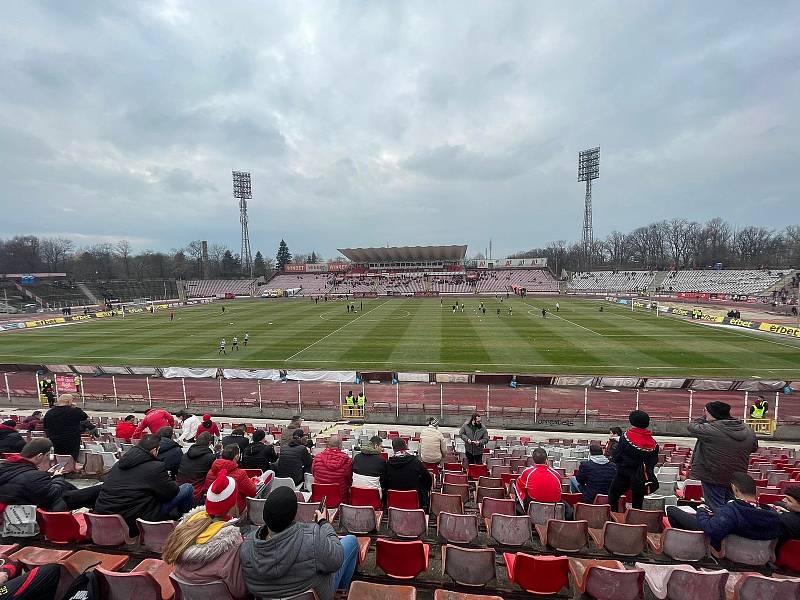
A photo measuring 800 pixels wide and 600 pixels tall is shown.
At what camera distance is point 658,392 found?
70.3 feet

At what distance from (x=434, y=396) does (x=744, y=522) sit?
711 inches

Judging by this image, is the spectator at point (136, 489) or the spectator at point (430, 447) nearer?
the spectator at point (136, 489)

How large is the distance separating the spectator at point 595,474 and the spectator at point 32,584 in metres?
6.28

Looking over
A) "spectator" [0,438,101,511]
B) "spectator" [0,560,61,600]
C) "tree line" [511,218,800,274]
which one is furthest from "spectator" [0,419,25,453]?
"tree line" [511,218,800,274]

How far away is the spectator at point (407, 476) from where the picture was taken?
225 inches

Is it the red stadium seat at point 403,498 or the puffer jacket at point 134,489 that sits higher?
the puffer jacket at point 134,489

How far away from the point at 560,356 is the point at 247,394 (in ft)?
72.1

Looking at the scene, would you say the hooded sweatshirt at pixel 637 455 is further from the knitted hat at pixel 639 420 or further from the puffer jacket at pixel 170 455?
the puffer jacket at pixel 170 455

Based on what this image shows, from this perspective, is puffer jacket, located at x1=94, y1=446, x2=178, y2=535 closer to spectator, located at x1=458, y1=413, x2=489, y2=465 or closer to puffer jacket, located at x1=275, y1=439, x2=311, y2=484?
puffer jacket, located at x1=275, y1=439, x2=311, y2=484

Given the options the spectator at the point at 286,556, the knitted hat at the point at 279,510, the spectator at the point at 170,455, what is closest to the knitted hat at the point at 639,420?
the spectator at the point at 286,556

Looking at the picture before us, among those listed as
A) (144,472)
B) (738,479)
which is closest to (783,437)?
(738,479)

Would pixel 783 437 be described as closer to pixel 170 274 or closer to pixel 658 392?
pixel 658 392

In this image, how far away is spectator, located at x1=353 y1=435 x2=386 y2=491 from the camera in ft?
18.9

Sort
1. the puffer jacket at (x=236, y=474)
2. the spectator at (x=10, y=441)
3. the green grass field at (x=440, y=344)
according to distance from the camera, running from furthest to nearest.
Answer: the green grass field at (x=440, y=344)
the spectator at (x=10, y=441)
the puffer jacket at (x=236, y=474)
